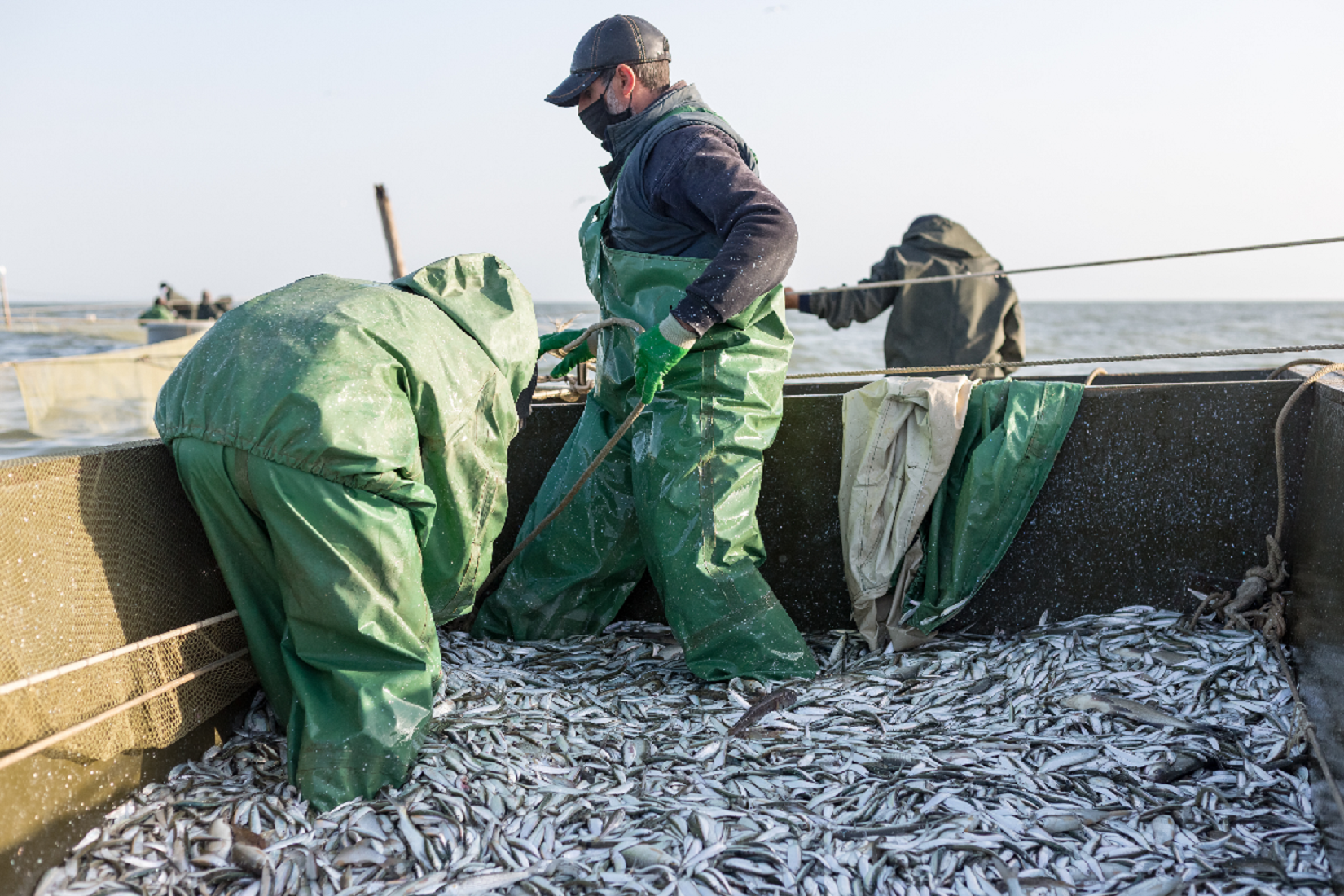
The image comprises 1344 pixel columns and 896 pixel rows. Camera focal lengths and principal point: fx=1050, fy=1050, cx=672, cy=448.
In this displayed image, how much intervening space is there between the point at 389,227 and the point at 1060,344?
90.1 ft

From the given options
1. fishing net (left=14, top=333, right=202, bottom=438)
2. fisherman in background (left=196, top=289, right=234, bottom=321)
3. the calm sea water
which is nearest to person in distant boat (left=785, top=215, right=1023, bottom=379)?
the calm sea water

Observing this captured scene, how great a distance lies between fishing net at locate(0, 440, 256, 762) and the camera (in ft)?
8.55

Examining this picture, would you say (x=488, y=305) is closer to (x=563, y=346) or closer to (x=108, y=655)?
(x=563, y=346)

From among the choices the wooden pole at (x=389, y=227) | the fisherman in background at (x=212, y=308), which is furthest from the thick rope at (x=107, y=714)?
the fisherman in background at (x=212, y=308)

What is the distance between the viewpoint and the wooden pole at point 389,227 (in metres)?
11.3

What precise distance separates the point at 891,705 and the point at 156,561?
7.99ft

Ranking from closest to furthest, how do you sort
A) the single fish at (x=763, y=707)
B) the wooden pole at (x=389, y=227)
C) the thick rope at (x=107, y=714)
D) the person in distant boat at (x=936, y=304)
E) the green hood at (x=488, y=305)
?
the thick rope at (x=107, y=714), the green hood at (x=488, y=305), the single fish at (x=763, y=707), the person in distant boat at (x=936, y=304), the wooden pole at (x=389, y=227)

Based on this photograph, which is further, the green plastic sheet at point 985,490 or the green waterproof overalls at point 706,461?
the green plastic sheet at point 985,490

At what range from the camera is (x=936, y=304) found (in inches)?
295

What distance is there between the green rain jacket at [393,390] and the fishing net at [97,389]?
11.9 metres

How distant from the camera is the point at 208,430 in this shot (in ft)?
9.36

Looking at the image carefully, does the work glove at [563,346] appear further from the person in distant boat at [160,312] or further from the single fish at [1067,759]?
the person in distant boat at [160,312]

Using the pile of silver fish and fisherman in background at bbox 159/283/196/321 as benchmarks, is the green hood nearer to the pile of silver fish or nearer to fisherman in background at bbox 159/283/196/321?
the pile of silver fish

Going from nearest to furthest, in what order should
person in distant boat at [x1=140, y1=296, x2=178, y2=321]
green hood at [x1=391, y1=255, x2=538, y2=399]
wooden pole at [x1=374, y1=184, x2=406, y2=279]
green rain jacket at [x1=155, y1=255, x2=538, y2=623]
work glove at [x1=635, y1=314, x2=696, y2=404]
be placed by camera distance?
1. green rain jacket at [x1=155, y1=255, x2=538, y2=623]
2. green hood at [x1=391, y1=255, x2=538, y2=399]
3. work glove at [x1=635, y1=314, x2=696, y2=404]
4. wooden pole at [x1=374, y1=184, x2=406, y2=279]
5. person in distant boat at [x1=140, y1=296, x2=178, y2=321]
